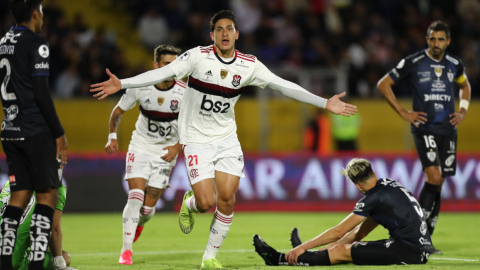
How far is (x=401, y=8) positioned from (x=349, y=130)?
5.39 meters

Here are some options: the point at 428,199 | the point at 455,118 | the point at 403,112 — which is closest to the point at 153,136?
the point at 403,112

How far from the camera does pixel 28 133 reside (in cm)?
473

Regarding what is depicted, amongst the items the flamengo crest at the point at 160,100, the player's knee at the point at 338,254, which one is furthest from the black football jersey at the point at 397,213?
the flamengo crest at the point at 160,100

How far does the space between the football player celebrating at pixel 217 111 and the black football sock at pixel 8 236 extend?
185 cm

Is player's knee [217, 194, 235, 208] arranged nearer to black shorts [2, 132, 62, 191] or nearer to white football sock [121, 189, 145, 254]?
white football sock [121, 189, 145, 254]

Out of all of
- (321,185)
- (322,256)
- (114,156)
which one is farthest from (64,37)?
(322,256)

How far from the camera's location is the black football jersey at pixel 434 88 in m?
7.70

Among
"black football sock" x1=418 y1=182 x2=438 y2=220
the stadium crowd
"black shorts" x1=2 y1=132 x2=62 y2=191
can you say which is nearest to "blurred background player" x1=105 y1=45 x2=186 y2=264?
"black shorts" x1=2 y1=132 x2=62 y2=191

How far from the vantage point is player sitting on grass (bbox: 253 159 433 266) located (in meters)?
5.93

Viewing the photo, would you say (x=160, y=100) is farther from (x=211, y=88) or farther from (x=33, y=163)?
(x=33, y=163)

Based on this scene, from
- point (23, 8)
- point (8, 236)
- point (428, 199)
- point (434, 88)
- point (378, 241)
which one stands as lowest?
point (378, 241)

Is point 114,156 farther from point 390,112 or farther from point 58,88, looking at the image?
point 390,112

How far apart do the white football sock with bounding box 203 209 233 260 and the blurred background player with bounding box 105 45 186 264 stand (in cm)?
133

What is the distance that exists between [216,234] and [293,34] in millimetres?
11646
